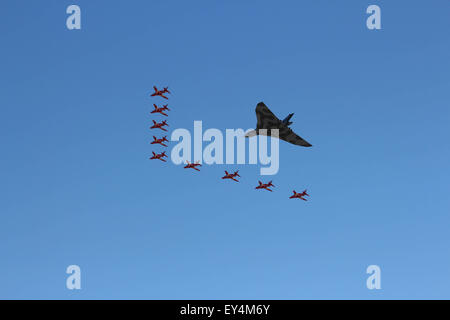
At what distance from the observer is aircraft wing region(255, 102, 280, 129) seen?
135250mm

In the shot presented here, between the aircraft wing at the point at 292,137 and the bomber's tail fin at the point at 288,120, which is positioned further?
the aircraft wing at the point at 292,137

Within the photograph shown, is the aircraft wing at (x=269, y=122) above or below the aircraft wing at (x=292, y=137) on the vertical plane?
above

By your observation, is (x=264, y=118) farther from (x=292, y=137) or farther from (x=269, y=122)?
(x=292, y=137)

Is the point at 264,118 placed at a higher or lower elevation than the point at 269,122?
higher

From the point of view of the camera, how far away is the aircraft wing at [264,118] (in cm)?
13525

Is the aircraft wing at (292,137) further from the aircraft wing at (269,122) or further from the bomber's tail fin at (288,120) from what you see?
the bomber's tail fin at (288,120)

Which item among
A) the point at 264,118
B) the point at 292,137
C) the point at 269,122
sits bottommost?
the point at 292,137

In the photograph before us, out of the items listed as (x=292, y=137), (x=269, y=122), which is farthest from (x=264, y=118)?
(x=292, y=137)

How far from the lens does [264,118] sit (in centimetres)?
13675

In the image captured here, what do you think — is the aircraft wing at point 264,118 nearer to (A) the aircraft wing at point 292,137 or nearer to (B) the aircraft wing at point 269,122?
(B) the aircraft wing at point 269,122
